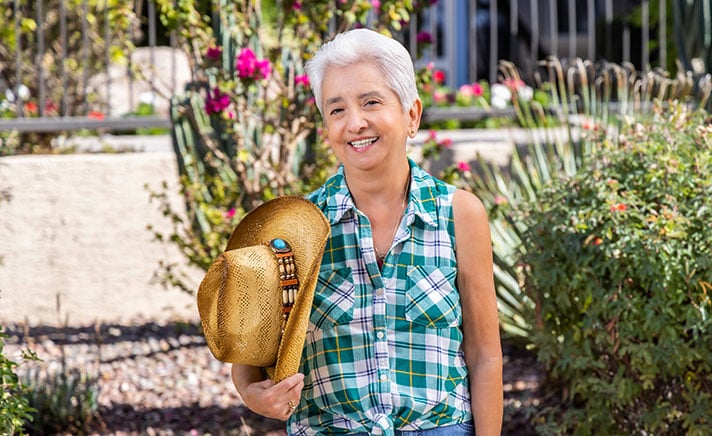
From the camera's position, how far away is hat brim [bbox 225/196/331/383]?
1.92 meters

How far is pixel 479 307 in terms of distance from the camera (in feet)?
6.81

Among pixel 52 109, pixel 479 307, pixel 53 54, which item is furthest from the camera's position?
pixel 53 54

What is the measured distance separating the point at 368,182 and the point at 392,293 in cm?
24

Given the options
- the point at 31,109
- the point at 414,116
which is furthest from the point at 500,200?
the point at 31,109

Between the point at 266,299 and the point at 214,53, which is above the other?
the point at 214,53

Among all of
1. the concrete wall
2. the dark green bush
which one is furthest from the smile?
the concrete wall

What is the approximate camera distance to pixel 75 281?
18.2 feet

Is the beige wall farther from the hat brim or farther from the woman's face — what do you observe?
the woman's face

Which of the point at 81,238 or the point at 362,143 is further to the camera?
the point at 81,238

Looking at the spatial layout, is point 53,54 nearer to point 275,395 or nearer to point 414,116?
point 414,116

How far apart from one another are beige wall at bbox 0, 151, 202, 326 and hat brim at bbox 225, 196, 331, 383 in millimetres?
3405

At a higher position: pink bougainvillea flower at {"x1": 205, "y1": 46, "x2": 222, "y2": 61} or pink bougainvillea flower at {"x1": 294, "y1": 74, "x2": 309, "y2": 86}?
pink bougainvillea flower at {"x1": 205, "y1": 46, "x2": 222, "y2": 61}

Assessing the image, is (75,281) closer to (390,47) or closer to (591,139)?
(591,139)

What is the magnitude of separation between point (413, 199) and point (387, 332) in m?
0.28
